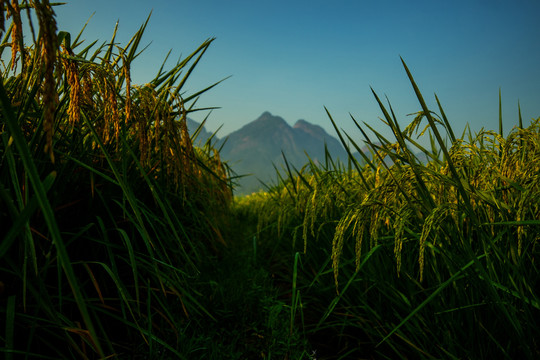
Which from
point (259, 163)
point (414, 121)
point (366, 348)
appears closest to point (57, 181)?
point (414, 121)

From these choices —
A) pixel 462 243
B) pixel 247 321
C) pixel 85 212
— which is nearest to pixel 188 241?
pixel 85 212

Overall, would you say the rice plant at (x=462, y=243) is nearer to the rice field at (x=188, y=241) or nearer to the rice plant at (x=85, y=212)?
the rice field at (x=188, y=241)

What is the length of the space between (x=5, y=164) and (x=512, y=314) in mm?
1675

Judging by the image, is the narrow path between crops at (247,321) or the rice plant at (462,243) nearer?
the rice plant at (462,243)

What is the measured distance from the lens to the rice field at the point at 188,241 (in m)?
0.83

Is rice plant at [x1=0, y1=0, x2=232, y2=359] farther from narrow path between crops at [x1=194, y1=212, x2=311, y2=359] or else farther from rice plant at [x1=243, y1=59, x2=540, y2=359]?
rice plant at [x1=243, y1=59, x2=540, y2=359]

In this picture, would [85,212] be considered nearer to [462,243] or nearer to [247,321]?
[247,321]

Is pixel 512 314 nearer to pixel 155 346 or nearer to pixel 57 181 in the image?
pixel 155 346

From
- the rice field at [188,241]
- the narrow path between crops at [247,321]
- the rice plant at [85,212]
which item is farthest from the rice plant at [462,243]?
the rice plant at [85,212]

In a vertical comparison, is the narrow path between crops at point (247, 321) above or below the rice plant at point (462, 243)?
below

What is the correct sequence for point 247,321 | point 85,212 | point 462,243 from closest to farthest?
point 462,243 → point 85,212 → point 247,321

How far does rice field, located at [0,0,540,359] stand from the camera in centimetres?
83

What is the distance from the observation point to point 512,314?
2.84ft

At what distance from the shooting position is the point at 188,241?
3.82ft
